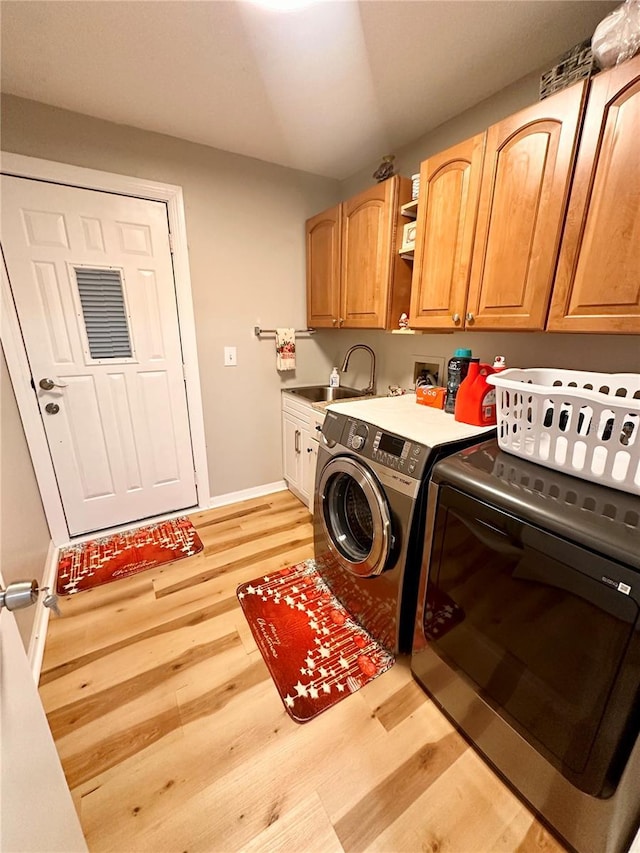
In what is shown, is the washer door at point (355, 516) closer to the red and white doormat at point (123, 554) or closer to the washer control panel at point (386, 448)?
the washer control panel at point (386, 448)

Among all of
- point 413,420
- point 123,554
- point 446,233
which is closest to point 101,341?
point 123,554

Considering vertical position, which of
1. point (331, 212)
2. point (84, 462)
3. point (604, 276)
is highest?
point (331, 212)

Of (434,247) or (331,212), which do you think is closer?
(434,247)

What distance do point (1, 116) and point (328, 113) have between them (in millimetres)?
1607

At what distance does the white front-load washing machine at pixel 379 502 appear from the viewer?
1215 millimetres

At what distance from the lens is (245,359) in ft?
8.25

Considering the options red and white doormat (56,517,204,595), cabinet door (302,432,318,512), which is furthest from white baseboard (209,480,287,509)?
cabinet door (302,432,318,512)

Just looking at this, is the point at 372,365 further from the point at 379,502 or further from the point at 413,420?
the point at 379,502

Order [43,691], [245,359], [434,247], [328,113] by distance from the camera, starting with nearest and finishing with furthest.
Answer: [43,691], [434,247], [328,113], [245,359]

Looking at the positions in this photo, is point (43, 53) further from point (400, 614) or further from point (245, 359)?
point (400, 614)

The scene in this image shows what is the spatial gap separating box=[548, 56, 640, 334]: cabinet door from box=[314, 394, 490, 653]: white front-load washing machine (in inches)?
21.8

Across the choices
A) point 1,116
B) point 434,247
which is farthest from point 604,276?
point 1,116

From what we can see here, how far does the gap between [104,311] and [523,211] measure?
2.21m

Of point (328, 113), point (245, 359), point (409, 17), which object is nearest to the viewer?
point (409, 17)
